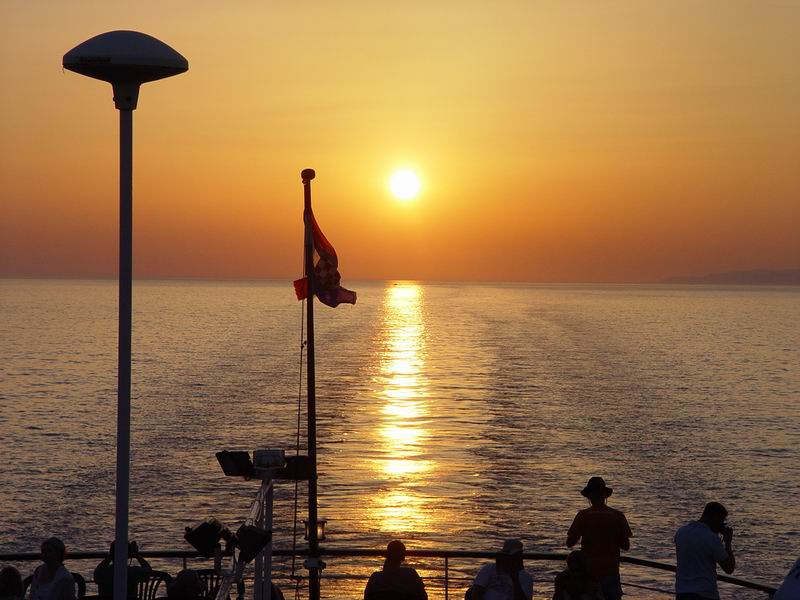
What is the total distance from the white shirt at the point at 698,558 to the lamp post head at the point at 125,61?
7599mm

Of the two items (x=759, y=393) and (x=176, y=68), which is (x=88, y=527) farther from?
(x=759, y=393)

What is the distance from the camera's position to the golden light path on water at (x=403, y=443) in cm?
3678

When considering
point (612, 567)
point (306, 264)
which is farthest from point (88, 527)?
point (612, 567)

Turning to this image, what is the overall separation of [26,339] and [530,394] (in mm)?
94063

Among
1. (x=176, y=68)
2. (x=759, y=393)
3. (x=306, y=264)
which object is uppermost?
(x=176, y=68)

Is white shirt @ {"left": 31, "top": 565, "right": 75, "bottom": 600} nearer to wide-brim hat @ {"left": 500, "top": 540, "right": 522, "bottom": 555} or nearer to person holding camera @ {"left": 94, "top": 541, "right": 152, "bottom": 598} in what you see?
person holding camera @ {"left": 94, "top": 541, "right": 152, "bottom": 598}

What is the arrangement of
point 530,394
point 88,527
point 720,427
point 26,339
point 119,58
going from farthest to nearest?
point 26,339 → point 530,394 → point 720,427 → point 88,527 → point 119,58

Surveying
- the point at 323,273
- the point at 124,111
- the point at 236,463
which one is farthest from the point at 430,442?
the point at 124,111

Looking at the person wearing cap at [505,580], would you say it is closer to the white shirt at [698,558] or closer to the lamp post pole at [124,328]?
the white shirt at [698,558]

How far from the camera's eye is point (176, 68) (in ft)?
24.6

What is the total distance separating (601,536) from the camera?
12.7 metres

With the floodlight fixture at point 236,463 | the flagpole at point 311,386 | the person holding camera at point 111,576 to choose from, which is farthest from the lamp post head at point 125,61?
the person holding camera at point 111,576

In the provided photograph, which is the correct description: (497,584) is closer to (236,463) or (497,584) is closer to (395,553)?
(395,553)

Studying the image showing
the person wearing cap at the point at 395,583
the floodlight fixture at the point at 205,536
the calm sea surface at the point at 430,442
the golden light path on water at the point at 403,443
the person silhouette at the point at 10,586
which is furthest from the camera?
the golden light path on water at the point at 403,443
